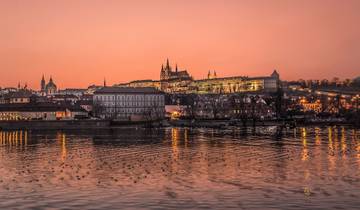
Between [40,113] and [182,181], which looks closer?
[182,181]

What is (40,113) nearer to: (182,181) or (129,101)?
(129,101)

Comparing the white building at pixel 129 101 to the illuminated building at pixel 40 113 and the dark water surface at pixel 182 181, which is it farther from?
the dark water surface at pixel 182 181

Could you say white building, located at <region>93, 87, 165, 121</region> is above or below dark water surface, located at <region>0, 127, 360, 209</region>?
above

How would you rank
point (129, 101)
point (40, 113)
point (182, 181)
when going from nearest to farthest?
1. point (182, 181)
2. point (40, 113)
3. point (129, 101)

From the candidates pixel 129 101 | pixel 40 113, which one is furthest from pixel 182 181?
pixel 129 101

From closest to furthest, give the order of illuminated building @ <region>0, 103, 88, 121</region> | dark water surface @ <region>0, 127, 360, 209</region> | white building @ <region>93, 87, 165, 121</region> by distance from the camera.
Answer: dark water surface @ <region>0, 127, 360, 209</region>, illuminated building @ <region>0, 103, 88, 121</region>, white building @ <region>93, 87, 165, 121</region>

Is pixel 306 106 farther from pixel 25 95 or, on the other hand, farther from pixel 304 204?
pixel 304 204

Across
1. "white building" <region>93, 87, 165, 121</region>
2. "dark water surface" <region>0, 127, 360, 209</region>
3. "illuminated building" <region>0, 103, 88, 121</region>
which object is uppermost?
"white building" <region>93, 87, 165, 121</region>

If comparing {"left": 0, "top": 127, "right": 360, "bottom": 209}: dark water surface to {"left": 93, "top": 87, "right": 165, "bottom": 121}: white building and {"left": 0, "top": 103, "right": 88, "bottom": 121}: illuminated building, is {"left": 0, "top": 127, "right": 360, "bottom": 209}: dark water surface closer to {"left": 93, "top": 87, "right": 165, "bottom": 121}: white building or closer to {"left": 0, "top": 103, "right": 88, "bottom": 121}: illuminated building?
{"left": 0, "top": 103, "right": 88, "bottom": 121}: illuminated building

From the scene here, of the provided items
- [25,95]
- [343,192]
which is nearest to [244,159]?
[343,192]

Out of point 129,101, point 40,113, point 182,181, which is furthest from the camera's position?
point 129,101

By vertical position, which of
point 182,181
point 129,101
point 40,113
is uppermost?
point 129,101

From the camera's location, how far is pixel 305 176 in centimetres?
2523

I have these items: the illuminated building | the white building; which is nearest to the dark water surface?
the illuminated building
